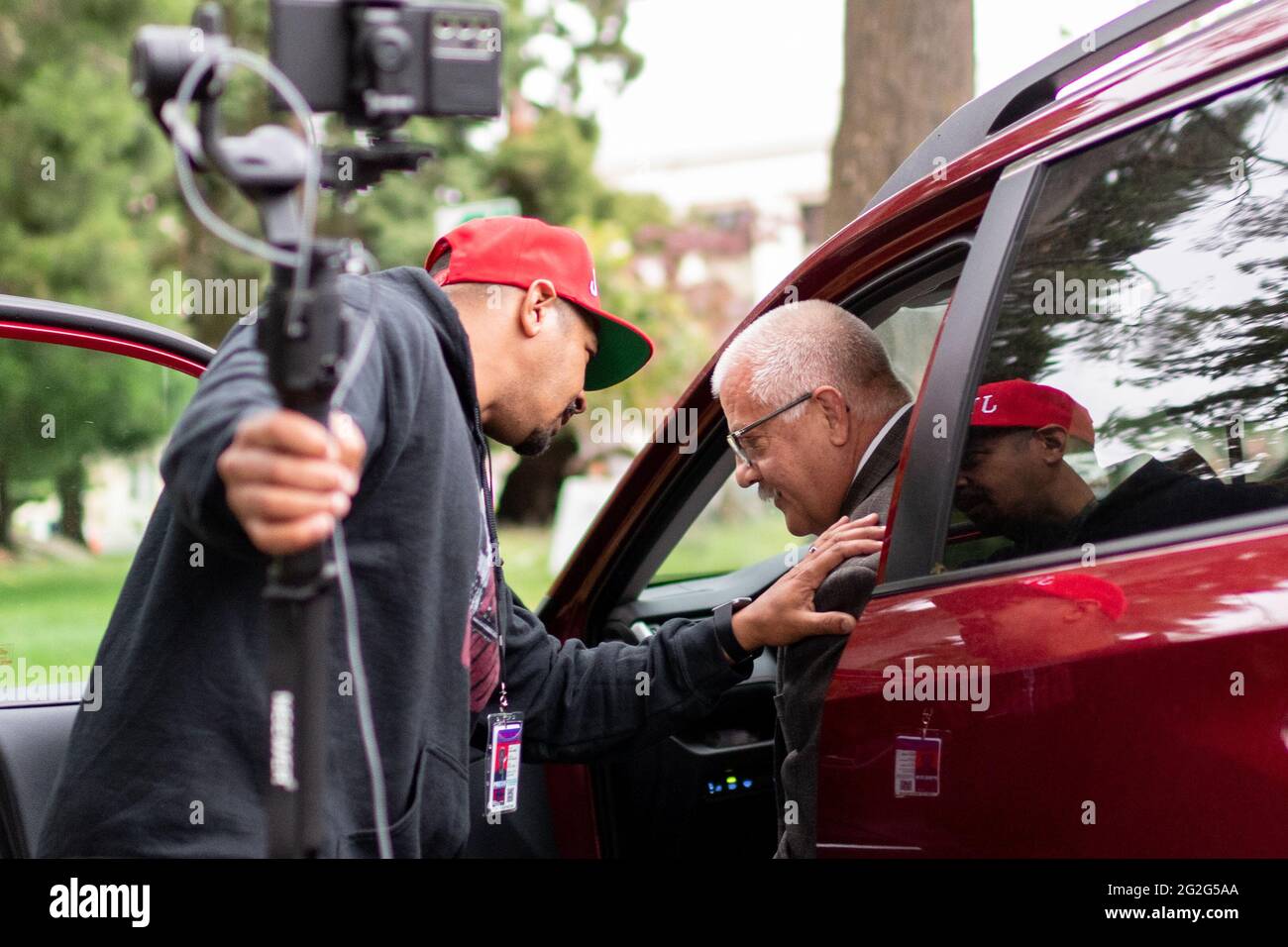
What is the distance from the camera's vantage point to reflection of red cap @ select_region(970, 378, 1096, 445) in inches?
84.0

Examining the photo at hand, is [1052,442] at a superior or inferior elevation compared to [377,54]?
inferior

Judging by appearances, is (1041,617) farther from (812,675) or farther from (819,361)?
(819,361)

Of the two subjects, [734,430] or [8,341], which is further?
[8,341]

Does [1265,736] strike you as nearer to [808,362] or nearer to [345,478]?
[345,478]

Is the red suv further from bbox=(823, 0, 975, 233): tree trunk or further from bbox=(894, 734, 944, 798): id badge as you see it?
bbox=(823, 0, 975, 233): tree trunk

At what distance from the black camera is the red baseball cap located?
913 mm

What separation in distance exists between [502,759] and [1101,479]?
131 cm

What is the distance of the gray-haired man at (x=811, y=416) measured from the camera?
9.09ft

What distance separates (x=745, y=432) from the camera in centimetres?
291

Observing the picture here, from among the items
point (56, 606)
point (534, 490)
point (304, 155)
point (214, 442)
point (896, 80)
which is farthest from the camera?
point (534, 490)

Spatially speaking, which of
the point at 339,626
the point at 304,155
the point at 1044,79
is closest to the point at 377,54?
the point at 304,155

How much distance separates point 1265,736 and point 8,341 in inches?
106
